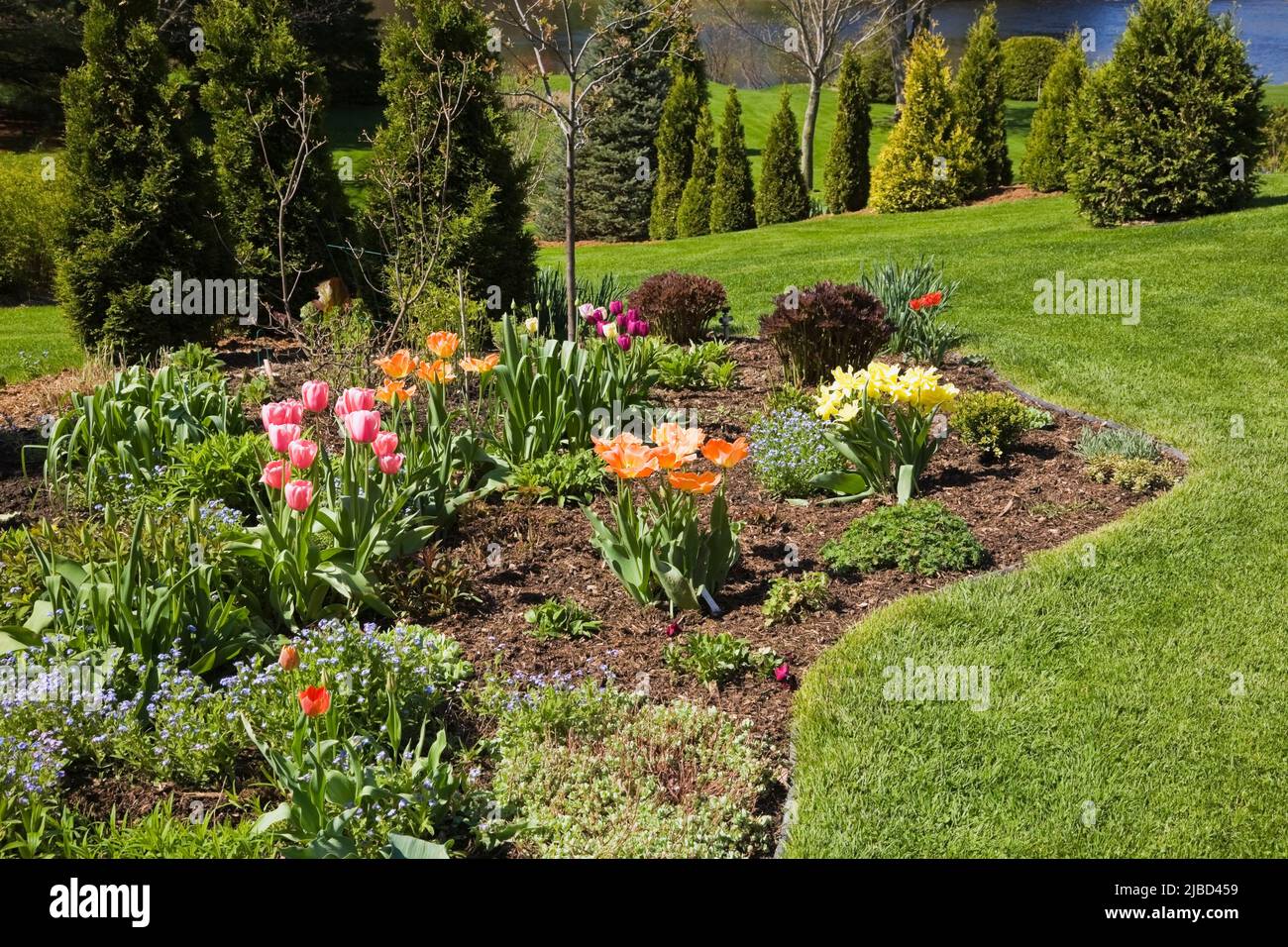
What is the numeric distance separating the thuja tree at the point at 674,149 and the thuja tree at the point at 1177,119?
1159 cm

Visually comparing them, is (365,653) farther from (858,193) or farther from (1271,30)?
(1271,30)

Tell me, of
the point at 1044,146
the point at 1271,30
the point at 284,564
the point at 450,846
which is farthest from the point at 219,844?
the point at 1271,30

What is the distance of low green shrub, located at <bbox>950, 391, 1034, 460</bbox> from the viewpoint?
6.17 metres

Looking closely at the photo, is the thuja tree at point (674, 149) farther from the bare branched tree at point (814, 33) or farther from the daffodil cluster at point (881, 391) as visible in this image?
the daffodil cluster at point (881, 391)

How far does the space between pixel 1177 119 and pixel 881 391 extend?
32.1 feet

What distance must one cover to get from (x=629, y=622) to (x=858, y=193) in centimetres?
2003

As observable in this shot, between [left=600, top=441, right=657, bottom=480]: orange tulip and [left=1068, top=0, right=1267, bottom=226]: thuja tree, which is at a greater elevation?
[left=1068, top=0, right=1267, bottom=226]: thuja tree

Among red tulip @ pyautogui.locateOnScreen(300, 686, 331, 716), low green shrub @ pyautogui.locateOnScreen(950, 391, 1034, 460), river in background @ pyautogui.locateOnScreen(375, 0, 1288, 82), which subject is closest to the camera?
A: red tulip @ pyautogui.locateOnScreen(300, 686, 331, 716)

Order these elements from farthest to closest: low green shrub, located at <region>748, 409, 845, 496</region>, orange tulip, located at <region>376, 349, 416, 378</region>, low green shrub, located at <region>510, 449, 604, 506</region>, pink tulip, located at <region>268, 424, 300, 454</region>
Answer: low green shrub, located at <region>748, 409, 845, 496</region>
low green shrub, located at <region>510, 449, 604, 506</region>
orange tulip, located at <region>376, 349, 416, 378</region>
pink tulip, located at <region>268, 424, 300, 454</region>

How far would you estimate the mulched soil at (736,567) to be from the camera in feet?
13.0

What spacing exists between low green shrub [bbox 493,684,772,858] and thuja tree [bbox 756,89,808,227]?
64.6ft

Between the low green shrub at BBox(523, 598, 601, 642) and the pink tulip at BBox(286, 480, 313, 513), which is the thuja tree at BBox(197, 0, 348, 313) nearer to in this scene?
the low green shrub at BBox(523, 598, 601, 642)

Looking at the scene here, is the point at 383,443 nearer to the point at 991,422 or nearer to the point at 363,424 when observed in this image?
the point at 363,424

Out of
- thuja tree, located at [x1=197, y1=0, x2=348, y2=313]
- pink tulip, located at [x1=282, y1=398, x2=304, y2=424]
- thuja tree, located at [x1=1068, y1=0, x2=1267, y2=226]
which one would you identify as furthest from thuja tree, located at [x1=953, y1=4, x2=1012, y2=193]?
pink tulip, located at [x1=282, y1=398, x2=304, y2=424]
